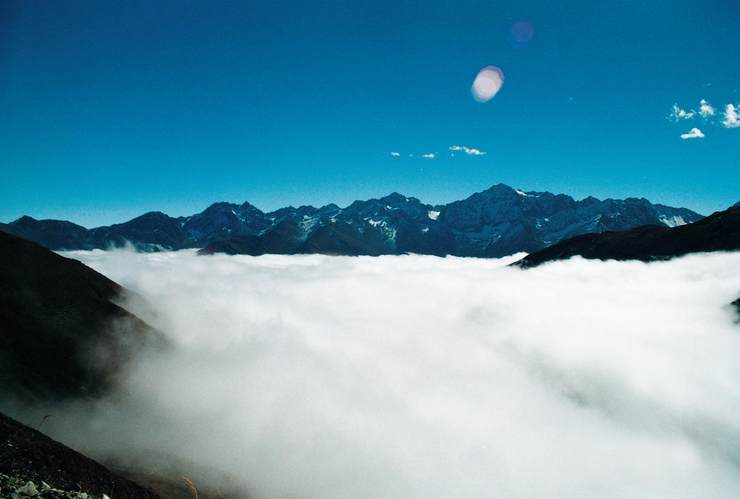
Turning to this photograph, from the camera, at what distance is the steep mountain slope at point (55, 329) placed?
117 meters

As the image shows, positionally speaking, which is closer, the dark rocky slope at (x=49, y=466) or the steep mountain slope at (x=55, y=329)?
the dark rocky slope at (x=49, y=466)

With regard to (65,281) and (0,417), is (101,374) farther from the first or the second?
(0,417)

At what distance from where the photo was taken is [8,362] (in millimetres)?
114062

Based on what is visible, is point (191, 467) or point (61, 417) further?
point (191, 467)

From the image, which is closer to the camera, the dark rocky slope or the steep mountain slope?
the dark rocky slope

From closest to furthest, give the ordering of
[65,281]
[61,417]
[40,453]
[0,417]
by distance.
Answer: [40,453]
[0,417]
[61,417]
[65,281]

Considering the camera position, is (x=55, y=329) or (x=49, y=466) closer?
(x=49, y=466)

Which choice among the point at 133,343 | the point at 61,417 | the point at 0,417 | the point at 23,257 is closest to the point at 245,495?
the point at 61,417

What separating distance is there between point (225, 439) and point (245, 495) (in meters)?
59.6

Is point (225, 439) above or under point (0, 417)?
under

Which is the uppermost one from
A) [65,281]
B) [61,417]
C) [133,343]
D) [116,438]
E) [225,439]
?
[65,281]

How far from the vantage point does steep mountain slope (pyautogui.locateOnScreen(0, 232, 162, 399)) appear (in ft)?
385

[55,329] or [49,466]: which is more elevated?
[55,329]

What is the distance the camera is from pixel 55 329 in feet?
436
